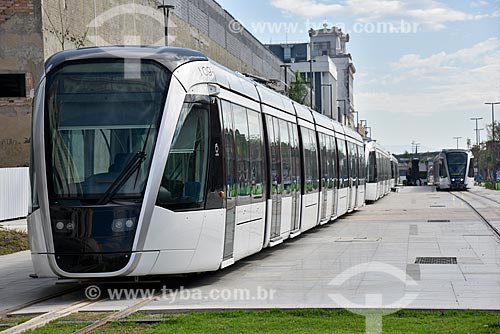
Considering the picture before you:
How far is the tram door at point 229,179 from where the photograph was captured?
14.8 m

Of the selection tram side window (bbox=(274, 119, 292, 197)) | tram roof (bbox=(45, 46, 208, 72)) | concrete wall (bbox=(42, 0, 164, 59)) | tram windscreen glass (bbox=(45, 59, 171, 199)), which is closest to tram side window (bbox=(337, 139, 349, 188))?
concrete wall (bbox=(42, 0, 164, 59))

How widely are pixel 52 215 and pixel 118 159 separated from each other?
3.94ft

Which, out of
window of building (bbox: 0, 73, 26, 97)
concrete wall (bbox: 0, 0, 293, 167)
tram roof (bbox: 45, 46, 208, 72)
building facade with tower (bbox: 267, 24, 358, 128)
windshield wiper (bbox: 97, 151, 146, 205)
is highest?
building facade with tower (bbox: 267, 24, 358, 128)

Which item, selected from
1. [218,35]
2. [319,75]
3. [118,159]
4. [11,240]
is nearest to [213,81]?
[118,159]

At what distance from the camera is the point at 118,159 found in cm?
1307

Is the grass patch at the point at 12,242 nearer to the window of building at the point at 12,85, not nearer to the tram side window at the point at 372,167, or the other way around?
the window of building at the point at 12,85

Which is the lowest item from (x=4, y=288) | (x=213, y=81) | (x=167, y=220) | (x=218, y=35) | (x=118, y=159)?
(x=4, y=288)

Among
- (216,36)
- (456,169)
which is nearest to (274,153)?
(216,36)

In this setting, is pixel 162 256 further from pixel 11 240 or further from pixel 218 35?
pixel 218 35

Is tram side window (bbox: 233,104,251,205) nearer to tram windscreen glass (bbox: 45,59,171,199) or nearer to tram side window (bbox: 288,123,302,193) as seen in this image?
tram windscreen glass (bbox: 45,59,171,199)

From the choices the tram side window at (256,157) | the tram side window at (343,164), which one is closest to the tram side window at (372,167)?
the tram side window at (343,164)

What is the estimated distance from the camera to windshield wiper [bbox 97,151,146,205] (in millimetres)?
12992

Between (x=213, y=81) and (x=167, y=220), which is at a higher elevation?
(x=213, y=81)

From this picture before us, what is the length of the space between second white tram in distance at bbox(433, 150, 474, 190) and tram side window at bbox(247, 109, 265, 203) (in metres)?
57.2
